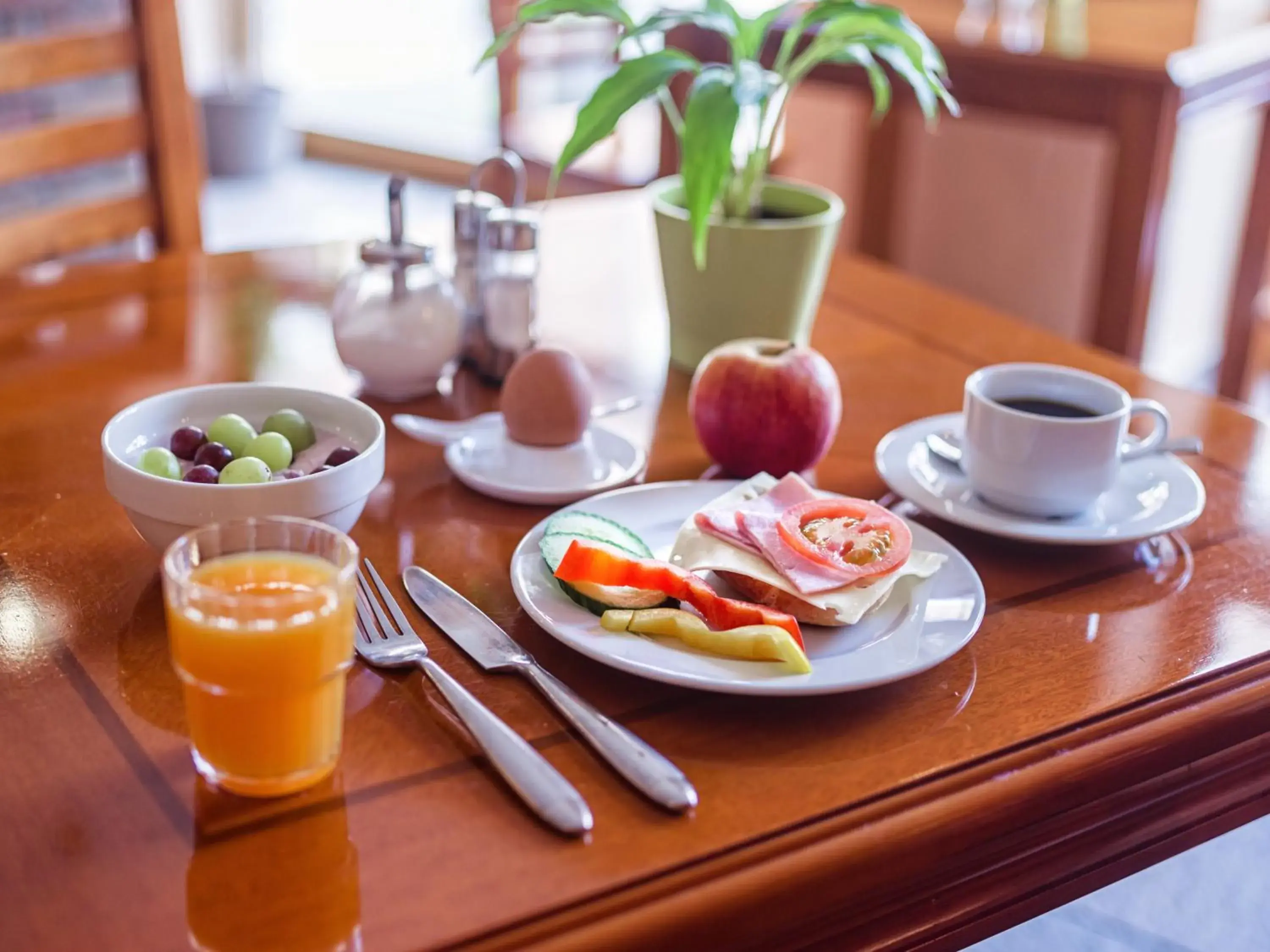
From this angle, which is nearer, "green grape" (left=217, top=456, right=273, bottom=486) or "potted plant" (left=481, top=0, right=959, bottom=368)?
"green grape" (left=217, top=456, right=273, bottom=486)

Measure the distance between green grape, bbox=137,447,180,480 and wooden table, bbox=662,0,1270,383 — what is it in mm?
1458

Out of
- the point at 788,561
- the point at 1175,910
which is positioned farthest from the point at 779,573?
the point at 1175,910

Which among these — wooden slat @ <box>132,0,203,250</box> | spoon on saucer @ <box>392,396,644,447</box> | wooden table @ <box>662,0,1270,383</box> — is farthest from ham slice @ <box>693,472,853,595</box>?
wooden table @ <box>662,0,1270,383</box>

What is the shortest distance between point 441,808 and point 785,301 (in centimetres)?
65

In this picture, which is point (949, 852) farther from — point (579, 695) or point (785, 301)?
point (785, 301)

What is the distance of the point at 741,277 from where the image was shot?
3.62 ft

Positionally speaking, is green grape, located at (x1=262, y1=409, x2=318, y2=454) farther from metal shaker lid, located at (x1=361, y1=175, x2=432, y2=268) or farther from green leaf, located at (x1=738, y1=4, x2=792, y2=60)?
green leaf, located at (x1=738, y1=4, x2=792, y2=60)

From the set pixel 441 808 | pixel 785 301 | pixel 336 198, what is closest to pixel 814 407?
pixel 785 301

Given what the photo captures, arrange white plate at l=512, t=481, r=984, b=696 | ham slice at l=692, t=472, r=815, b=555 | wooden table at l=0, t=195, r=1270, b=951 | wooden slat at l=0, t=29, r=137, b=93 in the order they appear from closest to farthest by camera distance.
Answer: wooden table at l=0, t=195, r=1270, b=951 < white plate at l=512, t=481, r=984, b=696 < ham slice at l=692, t=472, r=815, b=555 < wooden slat at l=0, t=29, r=137, b=93

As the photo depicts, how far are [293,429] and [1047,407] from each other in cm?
49

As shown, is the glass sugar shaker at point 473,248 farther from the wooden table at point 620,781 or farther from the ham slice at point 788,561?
the ham slice at point 788,561

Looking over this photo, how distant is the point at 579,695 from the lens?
0.66 meters

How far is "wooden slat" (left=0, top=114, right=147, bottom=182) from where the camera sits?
147cm

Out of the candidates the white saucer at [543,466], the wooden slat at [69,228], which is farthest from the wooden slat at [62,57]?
the white saucer at [543,466]
